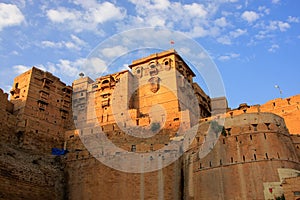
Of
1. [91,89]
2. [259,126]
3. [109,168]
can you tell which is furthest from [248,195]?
[91,89]

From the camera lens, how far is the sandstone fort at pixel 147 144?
20469mm

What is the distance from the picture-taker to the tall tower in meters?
34.5

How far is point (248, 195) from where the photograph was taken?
62.9ft

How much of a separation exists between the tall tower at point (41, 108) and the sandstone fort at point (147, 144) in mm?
123

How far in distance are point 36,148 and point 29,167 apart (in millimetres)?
10452

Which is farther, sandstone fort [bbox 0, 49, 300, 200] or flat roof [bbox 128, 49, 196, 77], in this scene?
flat roof [bbox 128, 49, 196, 77]

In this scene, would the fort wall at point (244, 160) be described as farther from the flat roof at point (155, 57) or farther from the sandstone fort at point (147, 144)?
the flat roof at point (155, 57)

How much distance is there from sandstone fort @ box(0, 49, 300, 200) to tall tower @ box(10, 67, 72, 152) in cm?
12

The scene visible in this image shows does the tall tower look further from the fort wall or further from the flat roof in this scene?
the fort wall

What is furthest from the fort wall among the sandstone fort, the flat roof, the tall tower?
the flat roof

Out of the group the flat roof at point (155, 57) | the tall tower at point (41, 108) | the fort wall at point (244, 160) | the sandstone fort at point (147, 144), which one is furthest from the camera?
the flat roof at point (155, 57)

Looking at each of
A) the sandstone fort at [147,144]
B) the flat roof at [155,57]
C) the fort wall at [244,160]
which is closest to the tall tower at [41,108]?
the sandstone fort at [147,144]

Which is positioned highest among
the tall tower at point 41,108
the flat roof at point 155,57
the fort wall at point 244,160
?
the flat roof at point 155,57

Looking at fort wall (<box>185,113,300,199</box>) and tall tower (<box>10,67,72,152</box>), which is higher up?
tall tower (<box>10,67,72,152</box>)
